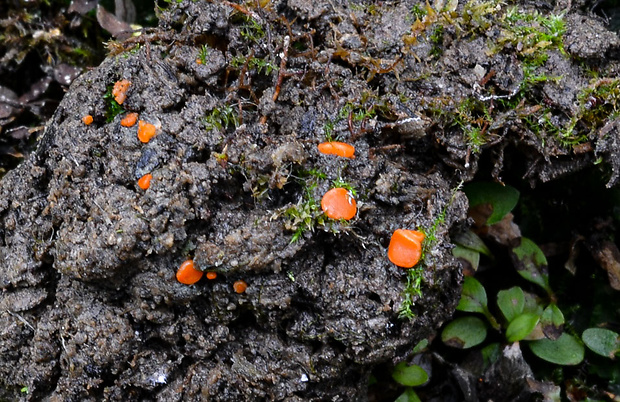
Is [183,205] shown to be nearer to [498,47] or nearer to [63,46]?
[498,47]

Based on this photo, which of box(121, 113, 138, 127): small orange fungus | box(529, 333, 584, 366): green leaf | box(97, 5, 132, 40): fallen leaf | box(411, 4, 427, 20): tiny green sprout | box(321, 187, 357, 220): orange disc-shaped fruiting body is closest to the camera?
box(321, 187, 357, 220): orange disc-shaped fruiting body

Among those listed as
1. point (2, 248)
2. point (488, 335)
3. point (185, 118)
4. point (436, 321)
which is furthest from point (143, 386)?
point (488, 335)

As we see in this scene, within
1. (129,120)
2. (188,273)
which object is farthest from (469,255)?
(129,120)

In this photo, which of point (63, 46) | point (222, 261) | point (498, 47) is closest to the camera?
point (222, 261)

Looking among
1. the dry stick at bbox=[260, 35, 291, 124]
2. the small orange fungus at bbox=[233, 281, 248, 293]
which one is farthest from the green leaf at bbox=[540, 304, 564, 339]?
the dry stick at bbox=[260, 35, 291, 124]

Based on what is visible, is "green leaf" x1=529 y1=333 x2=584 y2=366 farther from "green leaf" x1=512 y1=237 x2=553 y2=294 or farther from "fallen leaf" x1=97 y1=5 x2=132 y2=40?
"fallen leaf" x1=97 y1=5 x2=132 y2=40

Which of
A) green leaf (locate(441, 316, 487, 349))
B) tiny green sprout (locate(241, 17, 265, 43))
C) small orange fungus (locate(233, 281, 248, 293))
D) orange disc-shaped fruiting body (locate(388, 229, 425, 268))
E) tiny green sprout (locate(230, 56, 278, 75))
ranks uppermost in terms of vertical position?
tiny green sprout (locate(241, 17, 265, 43))

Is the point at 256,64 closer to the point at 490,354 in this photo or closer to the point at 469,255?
the point at 469,255
